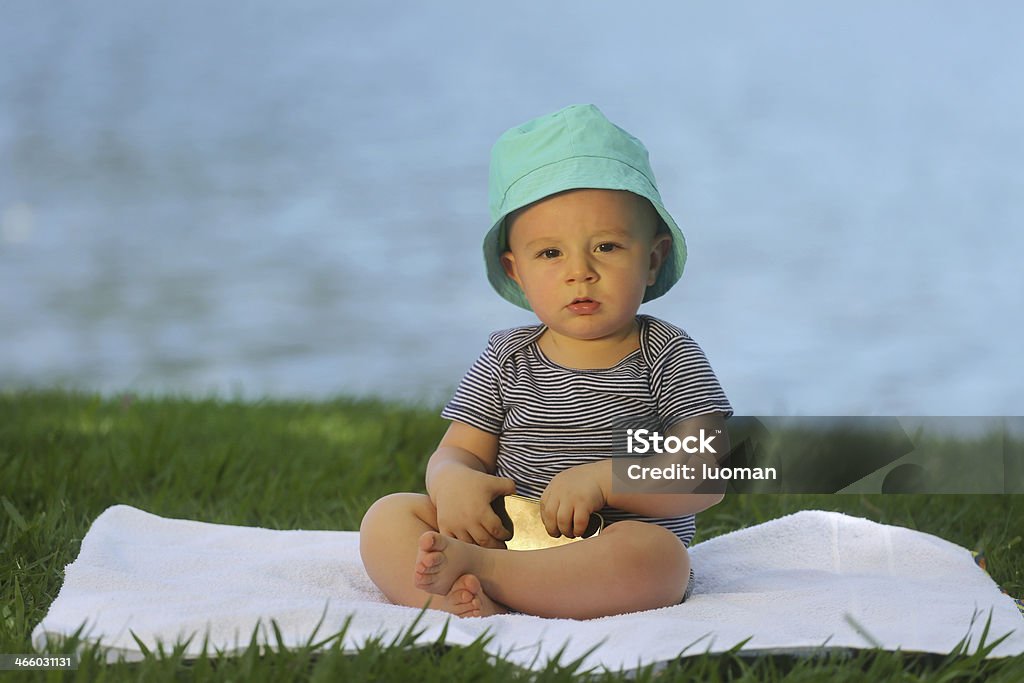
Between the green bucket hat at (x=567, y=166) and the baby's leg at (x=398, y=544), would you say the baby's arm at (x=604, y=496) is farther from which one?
the green bucket hat at (x=567, y=166)

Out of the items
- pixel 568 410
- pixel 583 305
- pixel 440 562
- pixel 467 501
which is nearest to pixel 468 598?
pixel 440 562

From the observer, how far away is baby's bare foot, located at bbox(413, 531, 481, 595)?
167cm

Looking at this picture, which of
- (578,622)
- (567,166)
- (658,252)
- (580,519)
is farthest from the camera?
(658,252)

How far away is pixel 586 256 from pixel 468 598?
0.60m

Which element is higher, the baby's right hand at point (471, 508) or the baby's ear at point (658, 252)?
the baby's ear at point (658, 252)

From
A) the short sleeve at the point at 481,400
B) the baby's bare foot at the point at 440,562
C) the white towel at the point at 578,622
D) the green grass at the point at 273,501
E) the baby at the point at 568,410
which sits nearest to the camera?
the green grass at the point at 273,501

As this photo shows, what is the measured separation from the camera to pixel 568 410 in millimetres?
1985

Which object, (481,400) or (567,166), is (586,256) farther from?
(481,400)

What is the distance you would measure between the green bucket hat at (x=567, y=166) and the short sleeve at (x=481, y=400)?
0.21 metres

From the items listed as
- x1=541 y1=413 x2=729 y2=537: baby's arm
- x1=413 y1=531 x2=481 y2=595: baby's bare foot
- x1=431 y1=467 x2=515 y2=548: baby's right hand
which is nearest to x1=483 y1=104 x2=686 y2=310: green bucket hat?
x1=541 y1=413 x2=729 y2=537: baby's arm

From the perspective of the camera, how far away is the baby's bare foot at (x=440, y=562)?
167cm

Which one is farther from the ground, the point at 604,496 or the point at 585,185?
the point at 585,185

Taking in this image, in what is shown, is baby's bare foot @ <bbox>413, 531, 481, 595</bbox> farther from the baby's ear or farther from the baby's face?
the baby's ear

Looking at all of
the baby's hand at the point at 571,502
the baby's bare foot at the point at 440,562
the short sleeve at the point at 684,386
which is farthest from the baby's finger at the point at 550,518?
the short sleeve at the point at 684,386
